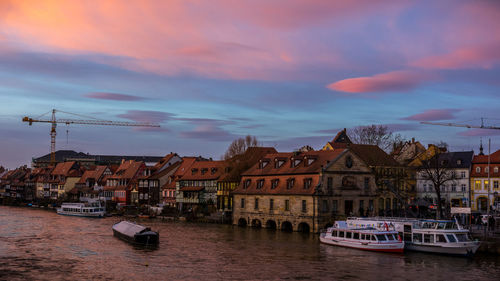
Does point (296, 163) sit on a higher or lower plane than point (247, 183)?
higher

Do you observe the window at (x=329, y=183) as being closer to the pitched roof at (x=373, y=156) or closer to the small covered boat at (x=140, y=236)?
the pitched roof at (x=373, y=156)

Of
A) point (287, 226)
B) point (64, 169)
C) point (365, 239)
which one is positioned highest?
point (64, 169)

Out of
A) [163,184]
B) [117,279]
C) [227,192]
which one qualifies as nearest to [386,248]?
[117,279]

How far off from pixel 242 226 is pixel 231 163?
20.6 m

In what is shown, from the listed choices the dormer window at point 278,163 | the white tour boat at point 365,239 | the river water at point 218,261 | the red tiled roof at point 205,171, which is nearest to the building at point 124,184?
the red tiled roof at point 205,171

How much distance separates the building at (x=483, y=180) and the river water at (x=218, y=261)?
4316cm

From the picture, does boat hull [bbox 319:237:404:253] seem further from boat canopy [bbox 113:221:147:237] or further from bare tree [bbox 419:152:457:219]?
boat canopy [bbox 113:221:147:237]

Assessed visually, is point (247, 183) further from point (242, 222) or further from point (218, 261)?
point (218, 261)

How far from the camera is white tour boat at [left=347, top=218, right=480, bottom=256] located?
53.2 meters

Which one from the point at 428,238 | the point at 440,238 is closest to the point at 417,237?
the point at 428,238

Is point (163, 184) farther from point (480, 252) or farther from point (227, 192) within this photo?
point (480, 252)

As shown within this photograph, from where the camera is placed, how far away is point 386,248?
187 feet

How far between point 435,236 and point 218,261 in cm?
2236

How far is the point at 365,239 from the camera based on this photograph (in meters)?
59.2
